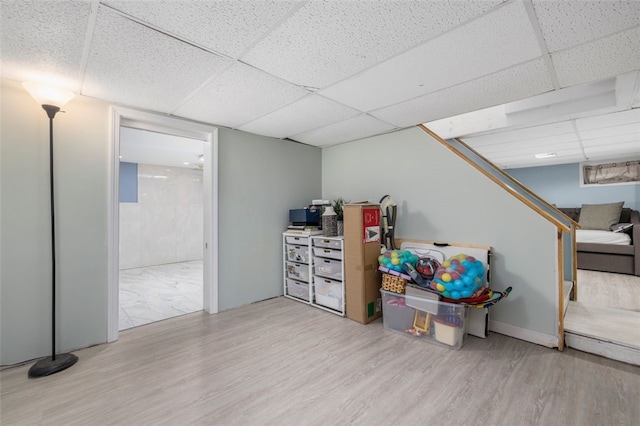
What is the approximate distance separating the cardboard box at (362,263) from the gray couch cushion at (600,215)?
5028 millimetres

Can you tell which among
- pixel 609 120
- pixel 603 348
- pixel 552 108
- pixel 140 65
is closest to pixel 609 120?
pixel 609 120

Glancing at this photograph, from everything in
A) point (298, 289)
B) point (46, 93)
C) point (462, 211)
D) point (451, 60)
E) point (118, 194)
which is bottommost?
point (298, 289)

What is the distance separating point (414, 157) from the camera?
122 inches

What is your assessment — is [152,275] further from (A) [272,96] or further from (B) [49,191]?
(A) [272,96]

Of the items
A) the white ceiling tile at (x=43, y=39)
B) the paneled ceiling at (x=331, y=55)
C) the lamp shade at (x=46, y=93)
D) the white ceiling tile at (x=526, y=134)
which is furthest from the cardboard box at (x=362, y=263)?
the lamp shade at (x=46, y=93)

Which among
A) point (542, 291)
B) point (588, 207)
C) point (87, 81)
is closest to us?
point (87, 81)

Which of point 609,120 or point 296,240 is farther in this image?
point 296,240

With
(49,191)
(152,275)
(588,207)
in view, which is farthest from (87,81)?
(588,207)

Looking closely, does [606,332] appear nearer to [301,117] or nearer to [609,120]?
[609,120]

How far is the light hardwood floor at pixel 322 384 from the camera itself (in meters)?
1.53

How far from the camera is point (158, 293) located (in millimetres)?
3939

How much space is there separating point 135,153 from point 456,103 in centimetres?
521

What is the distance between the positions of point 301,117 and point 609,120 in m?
3.46

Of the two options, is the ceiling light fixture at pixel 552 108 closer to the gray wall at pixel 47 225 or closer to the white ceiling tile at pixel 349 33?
the white ceiling tile at pixel 349 33
